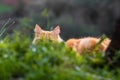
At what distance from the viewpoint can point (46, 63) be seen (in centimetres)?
493

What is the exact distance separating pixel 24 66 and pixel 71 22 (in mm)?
24260

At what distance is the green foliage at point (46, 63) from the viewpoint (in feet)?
15.9

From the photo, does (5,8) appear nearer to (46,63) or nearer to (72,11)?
(72,11)

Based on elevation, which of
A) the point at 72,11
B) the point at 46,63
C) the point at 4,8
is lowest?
the point at 46,63

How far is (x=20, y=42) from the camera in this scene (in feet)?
17.4

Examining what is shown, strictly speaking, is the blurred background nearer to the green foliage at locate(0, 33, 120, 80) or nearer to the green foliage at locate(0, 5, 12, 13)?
the green foliage at locate(0, 5, 12, 13)

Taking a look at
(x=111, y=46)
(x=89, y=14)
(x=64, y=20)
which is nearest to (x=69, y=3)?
(x=89, y=14)

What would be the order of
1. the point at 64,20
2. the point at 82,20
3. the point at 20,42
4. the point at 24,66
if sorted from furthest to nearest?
the point at 82,20
the point at 64,20
the point at 20,42
the point at 24,66

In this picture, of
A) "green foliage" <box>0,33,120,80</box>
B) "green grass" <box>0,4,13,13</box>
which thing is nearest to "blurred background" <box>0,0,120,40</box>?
"green grass" <box>0,4,13,13</box>

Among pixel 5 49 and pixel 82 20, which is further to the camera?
pixel 82 20

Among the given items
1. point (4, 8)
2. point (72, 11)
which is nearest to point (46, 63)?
point (4, 8)

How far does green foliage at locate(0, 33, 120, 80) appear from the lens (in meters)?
4.84

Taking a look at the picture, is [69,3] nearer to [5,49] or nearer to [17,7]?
[17,7]

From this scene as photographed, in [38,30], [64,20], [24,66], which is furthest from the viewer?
[64,20]
